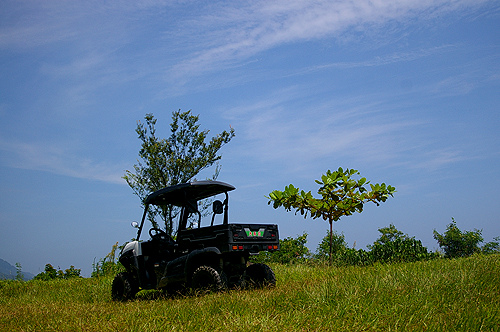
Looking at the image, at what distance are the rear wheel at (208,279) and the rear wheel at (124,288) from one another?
2337mm

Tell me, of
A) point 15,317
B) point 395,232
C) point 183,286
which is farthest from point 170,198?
point 395,232

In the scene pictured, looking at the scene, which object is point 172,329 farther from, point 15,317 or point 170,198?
point 170,198

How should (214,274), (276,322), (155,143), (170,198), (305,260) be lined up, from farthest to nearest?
1. (155,143)
2. (305,260)
3. (170,198)
4. (214,274)
5. (276,322)

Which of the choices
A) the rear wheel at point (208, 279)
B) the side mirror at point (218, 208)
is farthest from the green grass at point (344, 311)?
the side mirror at point (218, 208)

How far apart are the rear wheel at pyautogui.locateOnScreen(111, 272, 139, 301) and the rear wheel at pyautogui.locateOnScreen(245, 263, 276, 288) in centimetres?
268

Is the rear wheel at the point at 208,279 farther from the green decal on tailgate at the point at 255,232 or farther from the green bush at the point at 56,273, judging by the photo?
the green bush at the point at 56,273

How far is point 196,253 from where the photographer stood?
8.36 m

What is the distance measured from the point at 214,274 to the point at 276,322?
11.2 feet

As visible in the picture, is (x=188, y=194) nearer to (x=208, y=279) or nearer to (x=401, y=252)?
(x=208, y=279)

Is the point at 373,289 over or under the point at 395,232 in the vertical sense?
under

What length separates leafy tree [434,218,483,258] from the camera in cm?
1327

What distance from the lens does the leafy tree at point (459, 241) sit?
13.3m

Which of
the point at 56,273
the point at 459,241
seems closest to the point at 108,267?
the point at 56,273

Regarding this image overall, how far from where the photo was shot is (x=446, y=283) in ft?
21.6
